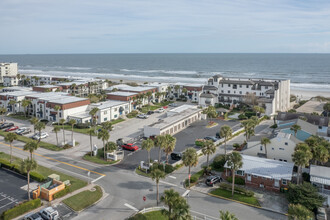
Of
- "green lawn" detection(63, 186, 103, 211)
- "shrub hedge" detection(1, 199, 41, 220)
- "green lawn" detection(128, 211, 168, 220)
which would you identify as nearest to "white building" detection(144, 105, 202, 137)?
"green lawn" detection(63, 186, 103, 211)

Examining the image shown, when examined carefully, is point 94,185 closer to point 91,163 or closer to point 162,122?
point 91,163

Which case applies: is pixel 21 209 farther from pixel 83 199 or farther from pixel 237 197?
pixel 237 197

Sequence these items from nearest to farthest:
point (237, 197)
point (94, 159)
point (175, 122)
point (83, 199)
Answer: point (83, 199) < point (237, 197) < point (94, 159) < point (175, 122)

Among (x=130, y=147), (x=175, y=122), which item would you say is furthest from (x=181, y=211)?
(x=175, y=122)

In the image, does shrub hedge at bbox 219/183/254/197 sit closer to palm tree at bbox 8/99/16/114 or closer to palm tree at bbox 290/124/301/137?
palm tree at bbox 290/124/301/137

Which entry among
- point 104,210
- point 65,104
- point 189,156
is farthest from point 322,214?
point 65,104

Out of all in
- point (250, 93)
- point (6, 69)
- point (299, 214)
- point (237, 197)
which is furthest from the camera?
point (6, 69)

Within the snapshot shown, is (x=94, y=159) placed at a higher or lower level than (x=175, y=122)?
lower
